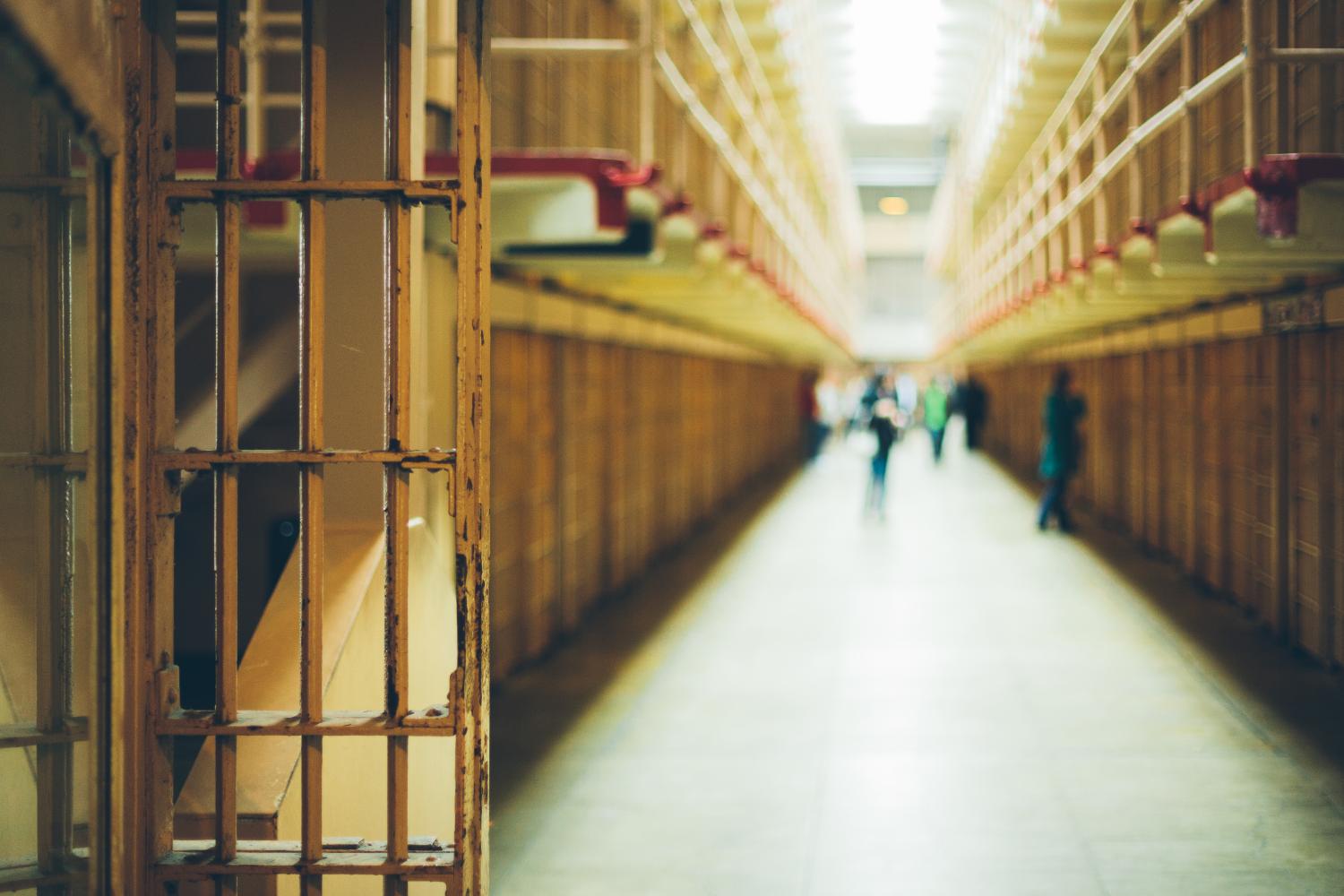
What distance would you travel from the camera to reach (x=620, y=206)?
3600mm

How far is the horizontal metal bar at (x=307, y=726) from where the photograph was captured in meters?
2.10

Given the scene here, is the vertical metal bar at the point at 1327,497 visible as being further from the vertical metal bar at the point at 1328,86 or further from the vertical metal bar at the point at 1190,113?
the vertical metal bar at the point at 1190,113

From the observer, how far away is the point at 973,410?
2078 centimetres

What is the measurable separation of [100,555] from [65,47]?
807 mm

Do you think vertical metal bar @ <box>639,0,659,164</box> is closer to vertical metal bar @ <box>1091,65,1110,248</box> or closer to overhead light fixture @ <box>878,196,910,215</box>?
vertical metal bar @ <box>1091,65,1110,248</box>

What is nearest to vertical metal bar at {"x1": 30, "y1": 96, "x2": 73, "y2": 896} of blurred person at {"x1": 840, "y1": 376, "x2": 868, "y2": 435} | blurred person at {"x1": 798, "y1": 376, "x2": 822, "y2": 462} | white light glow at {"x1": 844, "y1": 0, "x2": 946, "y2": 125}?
blurred person at {"x1": 798, "y1": 376, "x2": 822, "y2": 462}

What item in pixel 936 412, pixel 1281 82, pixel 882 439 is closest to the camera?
pixel 1281 82

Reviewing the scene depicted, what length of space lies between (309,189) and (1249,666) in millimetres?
4815

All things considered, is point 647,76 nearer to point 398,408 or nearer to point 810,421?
point 398,408

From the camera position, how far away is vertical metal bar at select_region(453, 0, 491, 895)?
211 centimetres

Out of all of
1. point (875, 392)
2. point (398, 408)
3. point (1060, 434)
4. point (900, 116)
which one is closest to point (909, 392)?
point (900, 116)

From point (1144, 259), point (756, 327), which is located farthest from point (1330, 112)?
point (756, 327)

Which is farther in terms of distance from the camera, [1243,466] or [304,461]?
[1243,466]

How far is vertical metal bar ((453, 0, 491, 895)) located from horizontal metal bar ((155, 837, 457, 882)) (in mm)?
67
